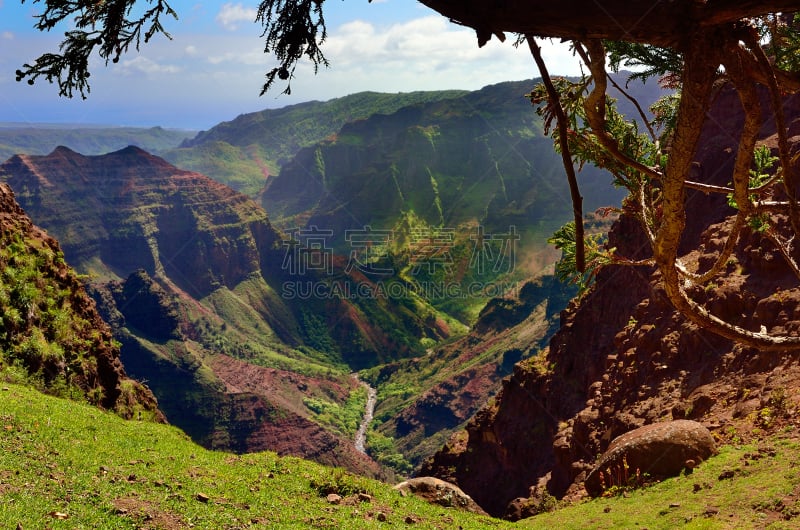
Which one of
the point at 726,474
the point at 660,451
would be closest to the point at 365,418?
the point at 660,451

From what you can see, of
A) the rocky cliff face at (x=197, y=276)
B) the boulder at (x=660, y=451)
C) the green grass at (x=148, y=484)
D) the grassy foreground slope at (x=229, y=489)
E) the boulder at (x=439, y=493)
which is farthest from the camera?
the rocky cliff face at (x=197, y=276)

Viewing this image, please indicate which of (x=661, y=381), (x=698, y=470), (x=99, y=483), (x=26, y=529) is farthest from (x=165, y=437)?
(x=661, y=381)

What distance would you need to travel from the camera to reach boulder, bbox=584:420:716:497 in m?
15.0

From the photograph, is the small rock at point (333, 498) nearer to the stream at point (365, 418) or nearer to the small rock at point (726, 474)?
the small rock at point (726, 474)

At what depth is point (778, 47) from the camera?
375 inches

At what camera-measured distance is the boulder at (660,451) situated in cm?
1500

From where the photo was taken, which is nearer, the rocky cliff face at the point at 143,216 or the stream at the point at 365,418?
the stream at the point at 365,418

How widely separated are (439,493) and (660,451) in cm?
735

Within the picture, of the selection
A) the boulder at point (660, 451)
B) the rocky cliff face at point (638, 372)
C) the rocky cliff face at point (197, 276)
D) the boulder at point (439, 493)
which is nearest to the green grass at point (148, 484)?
the boulder at point (439, 493)

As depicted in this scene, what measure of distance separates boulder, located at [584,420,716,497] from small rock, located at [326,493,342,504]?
8664mm

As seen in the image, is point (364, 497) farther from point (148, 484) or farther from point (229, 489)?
point (148, 484)

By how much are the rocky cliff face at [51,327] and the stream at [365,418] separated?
8314 cm

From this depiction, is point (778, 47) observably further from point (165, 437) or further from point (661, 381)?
point (165, 437)

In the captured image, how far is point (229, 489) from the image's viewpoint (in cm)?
1212
